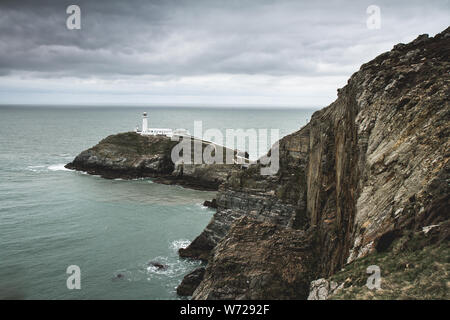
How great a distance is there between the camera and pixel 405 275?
11.2m

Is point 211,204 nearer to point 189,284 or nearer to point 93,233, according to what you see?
point 93,233

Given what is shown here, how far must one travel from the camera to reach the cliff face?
12758 mm

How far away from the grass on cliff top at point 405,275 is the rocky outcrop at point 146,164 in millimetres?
57000

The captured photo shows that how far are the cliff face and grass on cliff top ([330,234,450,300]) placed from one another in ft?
1.66

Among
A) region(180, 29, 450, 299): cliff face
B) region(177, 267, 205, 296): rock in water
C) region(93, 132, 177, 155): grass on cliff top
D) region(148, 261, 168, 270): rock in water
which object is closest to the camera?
region(180, 29, 450, 299): cliff face

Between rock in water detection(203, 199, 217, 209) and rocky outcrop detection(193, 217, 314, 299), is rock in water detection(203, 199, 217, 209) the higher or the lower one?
the lower one

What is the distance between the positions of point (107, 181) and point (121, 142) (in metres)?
18.5

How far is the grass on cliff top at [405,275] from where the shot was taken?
10367 millimetres

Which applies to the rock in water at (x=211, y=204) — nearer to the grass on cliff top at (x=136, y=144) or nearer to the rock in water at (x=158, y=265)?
the rock in water at (x=158, y=265)

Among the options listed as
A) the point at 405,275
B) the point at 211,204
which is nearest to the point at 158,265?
the point at 211,204

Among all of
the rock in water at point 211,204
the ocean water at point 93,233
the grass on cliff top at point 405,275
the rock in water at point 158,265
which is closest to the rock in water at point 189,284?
the ocean water at point 93,233

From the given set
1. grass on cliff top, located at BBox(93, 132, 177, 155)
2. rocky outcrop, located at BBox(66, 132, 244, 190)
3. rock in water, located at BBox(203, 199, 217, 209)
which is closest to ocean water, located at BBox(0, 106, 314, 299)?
rock in water, located at BBox(203, 199, 217, 209)

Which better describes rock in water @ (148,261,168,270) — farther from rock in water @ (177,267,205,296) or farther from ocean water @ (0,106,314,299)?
rock in water @ (177,267,205,296)

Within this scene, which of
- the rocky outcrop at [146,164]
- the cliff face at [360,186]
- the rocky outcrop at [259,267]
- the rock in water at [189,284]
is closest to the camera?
the cliff face at [360,186]
